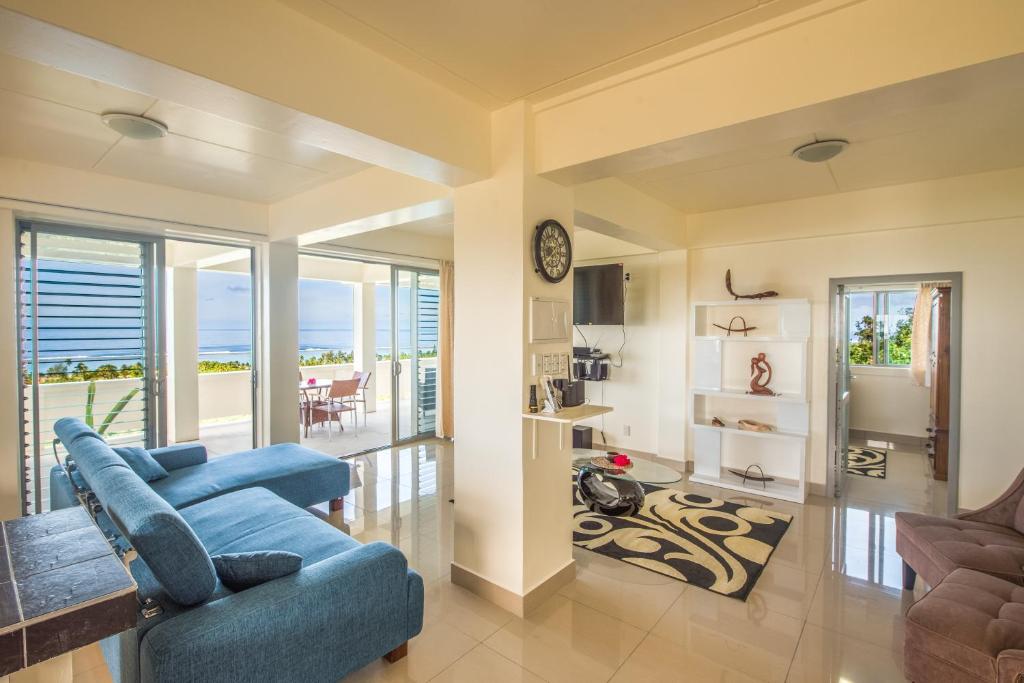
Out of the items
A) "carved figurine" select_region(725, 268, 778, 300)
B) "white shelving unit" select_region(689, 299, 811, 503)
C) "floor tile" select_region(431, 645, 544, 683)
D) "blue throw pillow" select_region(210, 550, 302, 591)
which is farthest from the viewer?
"carved figurine" select_region(725, 268, 778, 300)

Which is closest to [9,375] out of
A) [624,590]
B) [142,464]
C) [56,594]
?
[142,464]

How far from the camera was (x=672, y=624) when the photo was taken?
7.80 feet

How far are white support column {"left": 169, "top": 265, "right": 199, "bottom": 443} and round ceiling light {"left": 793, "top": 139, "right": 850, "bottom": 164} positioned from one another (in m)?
6.81

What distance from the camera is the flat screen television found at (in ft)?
16.5

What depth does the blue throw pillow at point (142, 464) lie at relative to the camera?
10.1ft

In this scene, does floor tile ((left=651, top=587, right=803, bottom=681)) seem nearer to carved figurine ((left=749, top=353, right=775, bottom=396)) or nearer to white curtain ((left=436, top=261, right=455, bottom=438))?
carved figurine ((left=749, top=353, right=775, bottom=396))

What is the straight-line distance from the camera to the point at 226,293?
949 centimetres

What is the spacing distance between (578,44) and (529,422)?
1703 millimetres

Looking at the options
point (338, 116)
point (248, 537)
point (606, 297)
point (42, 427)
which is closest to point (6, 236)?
point (42, 427)

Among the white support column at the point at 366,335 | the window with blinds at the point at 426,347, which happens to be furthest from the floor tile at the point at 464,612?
the white support column at the point at 366,335

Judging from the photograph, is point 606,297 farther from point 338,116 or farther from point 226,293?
point 226,293

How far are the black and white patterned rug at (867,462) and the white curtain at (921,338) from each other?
3.48 feet

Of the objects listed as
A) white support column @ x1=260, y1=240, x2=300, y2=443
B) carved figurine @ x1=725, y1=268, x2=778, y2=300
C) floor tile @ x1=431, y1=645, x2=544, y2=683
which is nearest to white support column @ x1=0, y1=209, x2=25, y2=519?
white support column @ x1=260, y1=240, x2=300, y2=443

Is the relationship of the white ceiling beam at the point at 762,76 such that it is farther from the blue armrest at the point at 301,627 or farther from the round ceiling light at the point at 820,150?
the blue armrest at the point at 301,627
